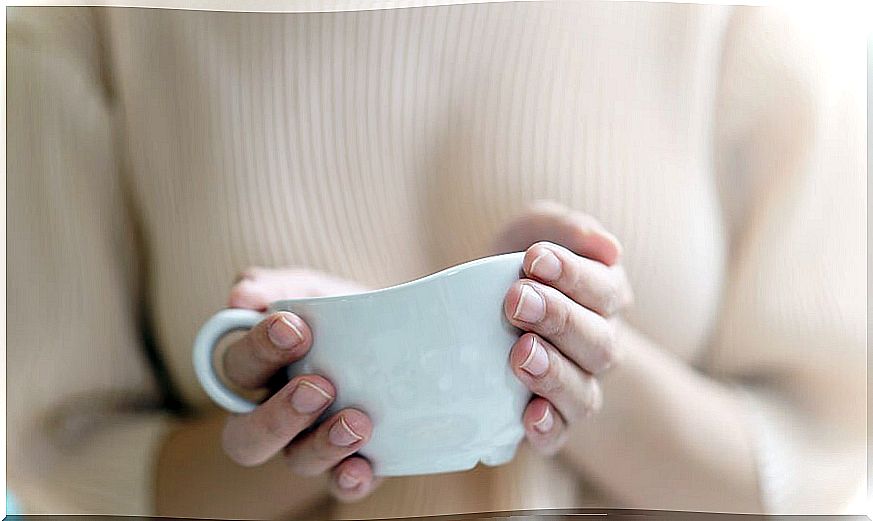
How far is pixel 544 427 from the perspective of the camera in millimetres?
366

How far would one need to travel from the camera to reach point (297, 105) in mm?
396

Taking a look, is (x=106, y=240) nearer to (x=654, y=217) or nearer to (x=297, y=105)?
(x=297, y=105)

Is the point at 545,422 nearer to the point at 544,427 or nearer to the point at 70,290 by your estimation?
the point at 544,427

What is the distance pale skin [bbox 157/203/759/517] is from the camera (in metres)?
0.35

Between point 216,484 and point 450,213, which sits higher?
point 450,213

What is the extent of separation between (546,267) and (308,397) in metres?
0.11

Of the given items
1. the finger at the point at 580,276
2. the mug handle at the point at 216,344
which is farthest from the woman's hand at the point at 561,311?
the mug handle at the point at 216,344

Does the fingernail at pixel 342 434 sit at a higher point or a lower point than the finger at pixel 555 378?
lower

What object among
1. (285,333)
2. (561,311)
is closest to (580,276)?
(561,311)

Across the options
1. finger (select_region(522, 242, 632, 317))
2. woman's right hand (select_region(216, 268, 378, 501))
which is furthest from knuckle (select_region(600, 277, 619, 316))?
woman's right hand (select_region(216, 268, 378, 501))

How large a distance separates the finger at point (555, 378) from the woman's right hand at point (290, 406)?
0.21ft

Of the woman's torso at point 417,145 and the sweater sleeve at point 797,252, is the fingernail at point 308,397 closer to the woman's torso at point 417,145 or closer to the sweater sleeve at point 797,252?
the woman's torso at point 417,145

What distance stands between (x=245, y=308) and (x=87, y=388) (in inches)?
3.4

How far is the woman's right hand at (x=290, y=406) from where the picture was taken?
1.13ft
